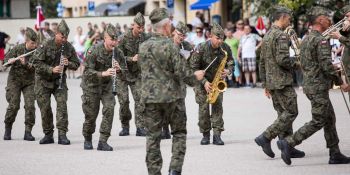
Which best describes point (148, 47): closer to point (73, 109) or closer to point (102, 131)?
point (102, 131)

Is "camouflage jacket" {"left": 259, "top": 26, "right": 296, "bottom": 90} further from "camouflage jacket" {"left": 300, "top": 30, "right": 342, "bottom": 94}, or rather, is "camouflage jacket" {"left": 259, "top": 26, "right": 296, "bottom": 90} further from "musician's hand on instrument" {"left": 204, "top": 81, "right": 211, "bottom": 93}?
"musician's hand on instrument" {"left": 204, "top": 81, "right": 211, "bottom": 93}

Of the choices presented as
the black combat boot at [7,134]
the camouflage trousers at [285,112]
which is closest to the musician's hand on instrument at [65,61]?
the black combat boot at [7,134]

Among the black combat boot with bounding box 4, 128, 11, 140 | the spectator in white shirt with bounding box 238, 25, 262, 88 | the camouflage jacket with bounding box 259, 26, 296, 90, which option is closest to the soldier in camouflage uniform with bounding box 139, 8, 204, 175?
the camouflage jacket with bounding box 259, 26, 296, 90

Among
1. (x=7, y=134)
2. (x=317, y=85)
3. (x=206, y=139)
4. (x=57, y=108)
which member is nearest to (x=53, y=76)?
(x=57, y=108)

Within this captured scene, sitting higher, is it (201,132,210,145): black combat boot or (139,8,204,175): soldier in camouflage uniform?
(139,8,204,175): soldier in camouflage uniform

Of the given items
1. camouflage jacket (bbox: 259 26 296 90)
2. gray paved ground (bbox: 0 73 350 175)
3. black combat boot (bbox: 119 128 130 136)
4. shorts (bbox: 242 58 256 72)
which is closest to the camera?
gray paved ground (bbox: 0 73 350 175)

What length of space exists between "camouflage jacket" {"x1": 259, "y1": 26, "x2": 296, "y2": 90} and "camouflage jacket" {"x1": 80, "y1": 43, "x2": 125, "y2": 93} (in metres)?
2.67

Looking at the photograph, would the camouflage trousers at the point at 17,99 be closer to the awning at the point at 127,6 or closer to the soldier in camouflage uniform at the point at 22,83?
the soldier in camouflage uniform at the point at 22,83

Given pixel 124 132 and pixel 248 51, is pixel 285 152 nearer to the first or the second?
pixel 124 132

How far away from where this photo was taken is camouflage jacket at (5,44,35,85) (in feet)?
60.1

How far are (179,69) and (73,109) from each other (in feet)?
41.5

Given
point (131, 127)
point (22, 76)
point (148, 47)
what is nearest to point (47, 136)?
point (22, 76)

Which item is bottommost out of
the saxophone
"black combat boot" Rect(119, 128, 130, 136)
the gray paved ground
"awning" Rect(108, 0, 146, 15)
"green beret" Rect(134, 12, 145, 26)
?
the gray paved ground

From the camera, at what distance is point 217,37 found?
55.4ft
